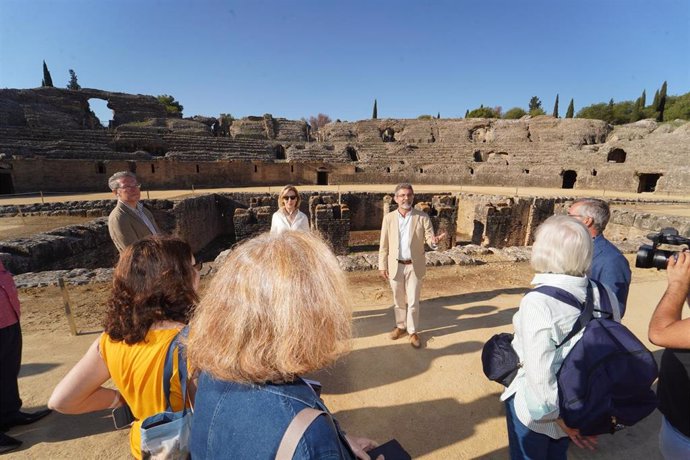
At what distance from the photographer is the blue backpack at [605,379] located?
1.37m

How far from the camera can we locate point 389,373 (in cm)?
305

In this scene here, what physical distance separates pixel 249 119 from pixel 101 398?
3511 cm

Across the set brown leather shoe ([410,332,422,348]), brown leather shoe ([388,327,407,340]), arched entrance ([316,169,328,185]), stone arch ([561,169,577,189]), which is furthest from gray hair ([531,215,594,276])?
stone arch ([561,169,577,189])

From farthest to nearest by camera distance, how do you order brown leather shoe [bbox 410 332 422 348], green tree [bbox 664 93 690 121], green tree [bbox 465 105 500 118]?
green tree [bbox 465 105 500 118] < green tree [bbox 664 93 690 121] < brown leather shoe [bbox 410 332 422 348]

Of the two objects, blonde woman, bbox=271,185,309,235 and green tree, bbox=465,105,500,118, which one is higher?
green tree, bbox=465,105,500,118

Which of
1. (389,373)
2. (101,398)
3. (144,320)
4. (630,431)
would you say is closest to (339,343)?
(144,320)

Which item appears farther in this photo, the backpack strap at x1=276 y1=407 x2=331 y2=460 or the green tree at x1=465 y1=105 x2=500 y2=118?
the green tree at x1=465 y1=105 x2=500 y2=118

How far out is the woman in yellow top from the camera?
4.02 feet

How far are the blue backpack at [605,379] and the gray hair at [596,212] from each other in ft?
5.04

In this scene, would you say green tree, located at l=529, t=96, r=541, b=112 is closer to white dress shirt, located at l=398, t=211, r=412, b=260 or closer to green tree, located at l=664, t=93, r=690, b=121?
green tree, located at l=664, t=93, r=690, b=121

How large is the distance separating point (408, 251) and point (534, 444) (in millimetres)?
2060

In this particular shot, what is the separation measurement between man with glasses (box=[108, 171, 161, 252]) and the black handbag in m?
3.33

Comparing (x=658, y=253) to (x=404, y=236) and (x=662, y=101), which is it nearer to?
(x=404, y=236)

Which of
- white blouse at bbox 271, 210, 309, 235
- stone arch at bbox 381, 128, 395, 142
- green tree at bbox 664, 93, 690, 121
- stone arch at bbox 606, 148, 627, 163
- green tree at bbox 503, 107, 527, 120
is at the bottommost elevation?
white blouse at bbox 271, 210, 309, 235
